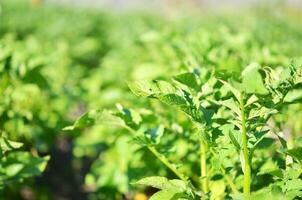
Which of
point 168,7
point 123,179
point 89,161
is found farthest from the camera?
point 168,7

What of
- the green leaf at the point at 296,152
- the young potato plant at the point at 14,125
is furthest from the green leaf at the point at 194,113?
the young potato plant at the point at 14,125

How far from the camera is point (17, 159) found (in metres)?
1.96

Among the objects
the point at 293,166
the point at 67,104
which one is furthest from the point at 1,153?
the point at 67,104

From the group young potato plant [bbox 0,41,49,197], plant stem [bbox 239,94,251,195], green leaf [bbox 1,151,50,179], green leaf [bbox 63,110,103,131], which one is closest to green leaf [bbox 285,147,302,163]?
plant stem [bbox 239,94,251,195]

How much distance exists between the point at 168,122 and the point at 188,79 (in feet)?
1.70

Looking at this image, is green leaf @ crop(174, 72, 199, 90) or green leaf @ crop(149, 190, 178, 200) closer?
green leaf @ crop(149, 190, 178, 200)

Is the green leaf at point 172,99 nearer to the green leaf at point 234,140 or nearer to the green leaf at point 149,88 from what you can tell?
the green leaf at point 149,88

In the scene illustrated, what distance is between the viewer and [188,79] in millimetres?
1562

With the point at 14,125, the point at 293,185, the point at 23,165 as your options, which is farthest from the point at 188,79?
the point at 14,125

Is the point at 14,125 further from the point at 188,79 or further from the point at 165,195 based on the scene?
the point at 165,195

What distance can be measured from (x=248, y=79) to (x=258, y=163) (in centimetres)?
66

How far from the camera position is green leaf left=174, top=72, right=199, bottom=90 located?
5.07ft

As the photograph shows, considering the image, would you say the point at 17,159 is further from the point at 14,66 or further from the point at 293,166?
the point at 293,166

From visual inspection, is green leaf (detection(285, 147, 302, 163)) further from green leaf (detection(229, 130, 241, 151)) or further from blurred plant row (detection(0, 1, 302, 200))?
green leaf (detection(229, 130, 241, 151))
